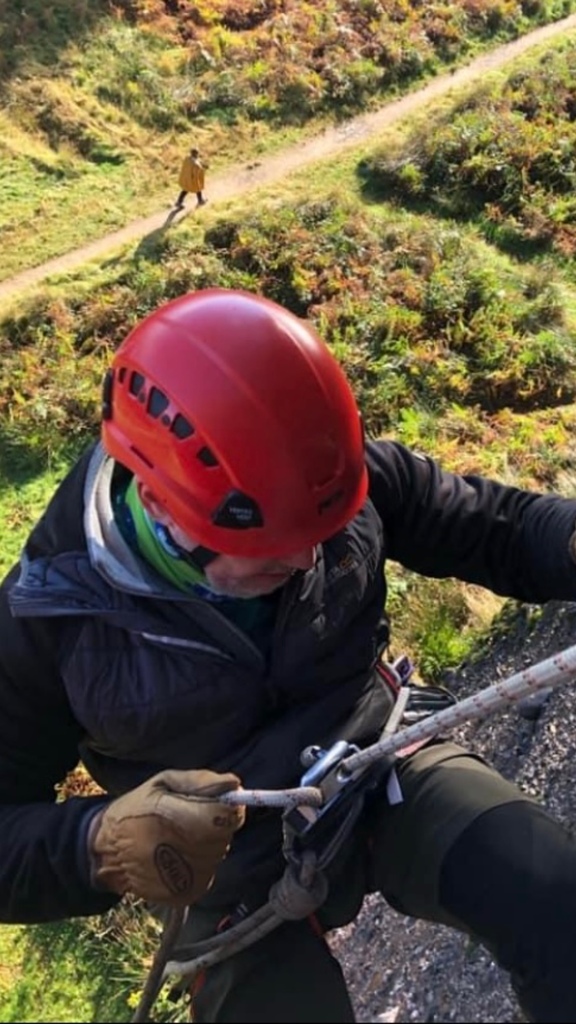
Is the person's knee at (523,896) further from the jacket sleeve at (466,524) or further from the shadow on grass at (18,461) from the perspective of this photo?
the shadow on grass at (18,461)

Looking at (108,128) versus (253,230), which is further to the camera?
(108,128)

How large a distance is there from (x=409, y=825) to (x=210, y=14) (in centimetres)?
1819

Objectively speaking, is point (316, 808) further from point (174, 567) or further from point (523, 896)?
point (174, 567)

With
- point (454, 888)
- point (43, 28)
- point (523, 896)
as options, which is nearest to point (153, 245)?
point (43, 28)

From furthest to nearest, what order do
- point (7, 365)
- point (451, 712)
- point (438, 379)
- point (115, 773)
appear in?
1. point (7, 365)
2. point (438, 379)
3. point (115, 773)
4. point (451, 712)

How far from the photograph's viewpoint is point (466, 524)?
11.4 feet

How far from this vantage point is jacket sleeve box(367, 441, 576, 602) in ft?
11.2

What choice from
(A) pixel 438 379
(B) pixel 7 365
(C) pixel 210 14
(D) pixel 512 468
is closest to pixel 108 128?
(C) pixel 210 14

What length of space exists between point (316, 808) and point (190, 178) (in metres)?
12.3

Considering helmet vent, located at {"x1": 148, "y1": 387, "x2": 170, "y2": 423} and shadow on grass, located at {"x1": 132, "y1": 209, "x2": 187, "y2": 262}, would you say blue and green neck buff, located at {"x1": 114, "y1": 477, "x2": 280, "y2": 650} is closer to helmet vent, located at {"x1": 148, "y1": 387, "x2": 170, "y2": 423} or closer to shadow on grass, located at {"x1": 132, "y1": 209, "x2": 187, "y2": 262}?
helmet vent, located at {"x1": 148, "y1": 387, "x2": 170, "y2": 423}

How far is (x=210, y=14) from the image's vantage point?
18.5 metres

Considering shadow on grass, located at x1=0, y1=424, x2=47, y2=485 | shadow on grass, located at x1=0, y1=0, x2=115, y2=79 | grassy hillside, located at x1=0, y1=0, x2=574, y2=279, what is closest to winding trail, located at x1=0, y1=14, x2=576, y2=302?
grassy hillside, located at x1=0, y1=0, x2=574, y2=279

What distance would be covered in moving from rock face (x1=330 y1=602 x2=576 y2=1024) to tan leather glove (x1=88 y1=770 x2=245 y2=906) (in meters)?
0.56

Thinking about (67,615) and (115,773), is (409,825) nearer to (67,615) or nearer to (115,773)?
(115,773)
